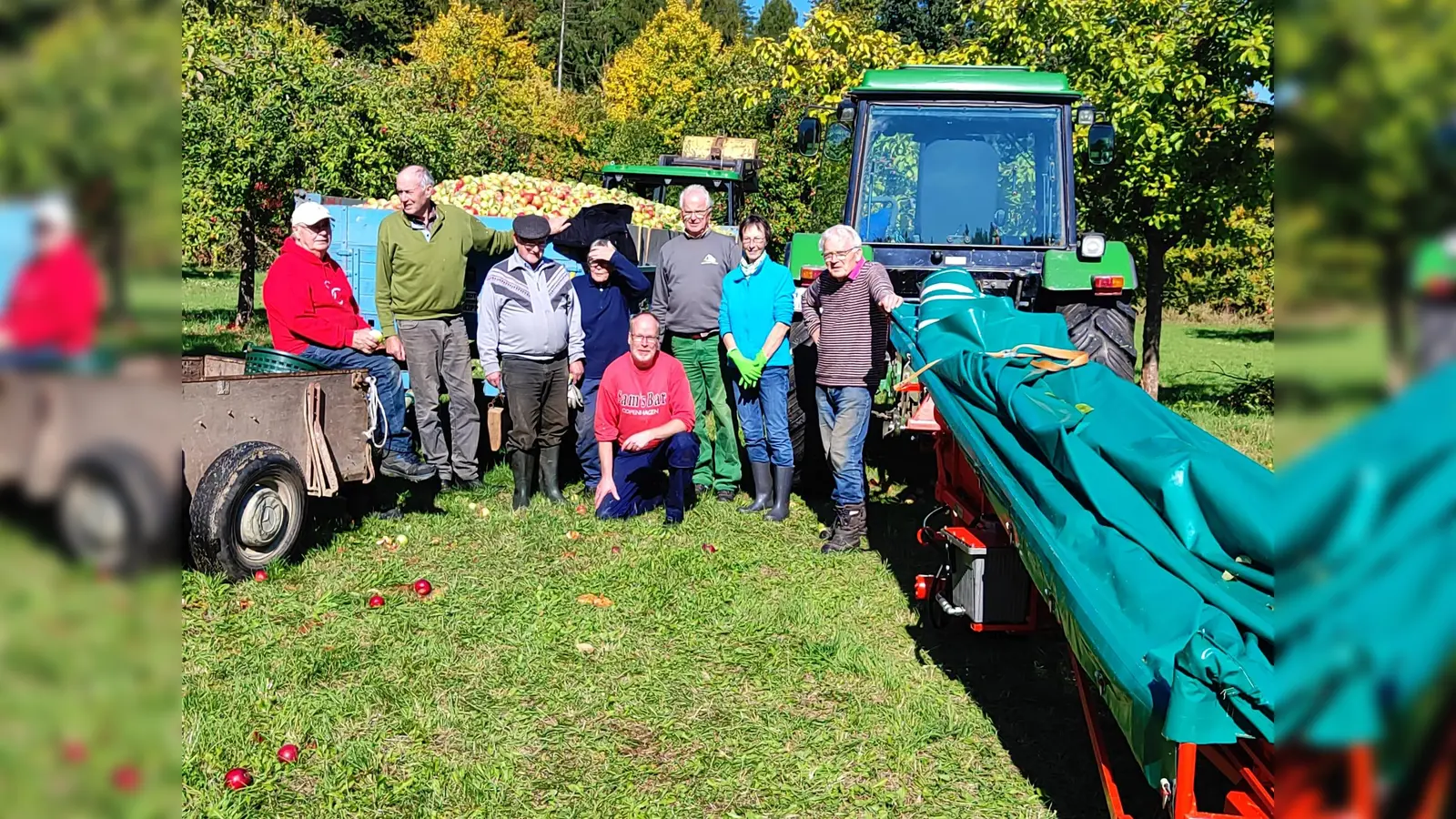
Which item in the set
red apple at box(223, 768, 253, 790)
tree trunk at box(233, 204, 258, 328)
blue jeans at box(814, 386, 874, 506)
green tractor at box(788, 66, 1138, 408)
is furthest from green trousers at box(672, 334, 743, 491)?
tree trunk at box(233, 204, 258, 328)

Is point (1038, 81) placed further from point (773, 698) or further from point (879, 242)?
point (773, 698)

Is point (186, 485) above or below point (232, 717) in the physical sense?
above

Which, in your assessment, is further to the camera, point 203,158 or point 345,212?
point 203,158

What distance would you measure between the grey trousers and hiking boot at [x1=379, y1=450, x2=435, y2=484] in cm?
28

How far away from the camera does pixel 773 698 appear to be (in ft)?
16.0

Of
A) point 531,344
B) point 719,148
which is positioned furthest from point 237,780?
point 719,148

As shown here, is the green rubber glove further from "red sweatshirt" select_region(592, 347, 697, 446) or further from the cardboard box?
the cardboard box

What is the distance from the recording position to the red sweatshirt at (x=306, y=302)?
6.88 m

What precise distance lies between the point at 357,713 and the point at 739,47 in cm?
4490

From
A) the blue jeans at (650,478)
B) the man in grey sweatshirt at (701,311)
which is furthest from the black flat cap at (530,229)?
the blue jeans at (650,478)
